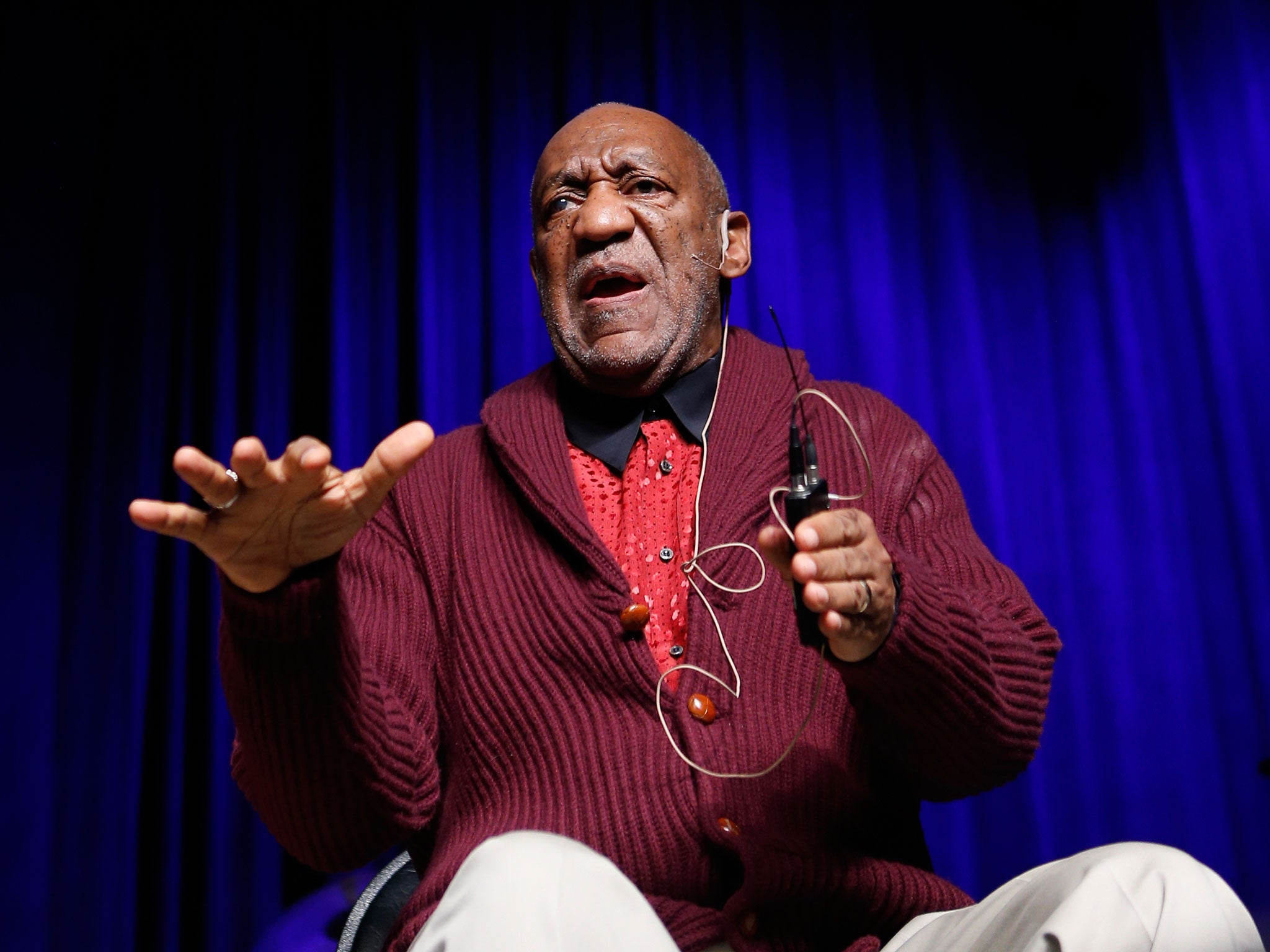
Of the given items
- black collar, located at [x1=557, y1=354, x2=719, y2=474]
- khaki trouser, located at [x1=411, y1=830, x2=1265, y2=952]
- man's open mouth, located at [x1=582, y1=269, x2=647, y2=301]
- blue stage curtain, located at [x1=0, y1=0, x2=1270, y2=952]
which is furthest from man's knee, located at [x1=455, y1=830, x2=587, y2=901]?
blue stage curtain, located at [x1=0, y1=0, x2=1270, y2=952]

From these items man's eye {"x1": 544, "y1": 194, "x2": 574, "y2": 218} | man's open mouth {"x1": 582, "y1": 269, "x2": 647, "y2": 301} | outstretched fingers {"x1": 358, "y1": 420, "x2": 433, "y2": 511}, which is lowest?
outstretched fingers {"x1": 358, "y1": 420, "x2": 433, "y2": 511}

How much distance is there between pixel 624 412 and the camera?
1373mm

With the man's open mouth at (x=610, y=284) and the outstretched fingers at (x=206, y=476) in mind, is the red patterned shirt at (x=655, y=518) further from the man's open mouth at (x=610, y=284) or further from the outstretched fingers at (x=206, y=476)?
the outstretched fingers at (x=206, y=476)

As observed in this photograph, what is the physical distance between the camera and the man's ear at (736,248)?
4.92ft

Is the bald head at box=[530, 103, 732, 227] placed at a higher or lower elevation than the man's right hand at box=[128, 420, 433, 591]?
higher

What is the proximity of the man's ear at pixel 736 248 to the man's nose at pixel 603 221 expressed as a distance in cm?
17

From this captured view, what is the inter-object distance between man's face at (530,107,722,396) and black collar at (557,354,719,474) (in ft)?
0.05

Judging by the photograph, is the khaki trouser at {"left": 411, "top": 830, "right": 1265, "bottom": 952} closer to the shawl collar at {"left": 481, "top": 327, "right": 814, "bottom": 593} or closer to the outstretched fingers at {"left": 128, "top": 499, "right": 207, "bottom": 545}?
the outstretched fingers at {"left": 128, "top": 499, "right": 207, "bottom": 545}

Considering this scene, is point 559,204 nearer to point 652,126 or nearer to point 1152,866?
point 652,126

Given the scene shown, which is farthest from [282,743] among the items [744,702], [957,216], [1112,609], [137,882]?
[957,216]

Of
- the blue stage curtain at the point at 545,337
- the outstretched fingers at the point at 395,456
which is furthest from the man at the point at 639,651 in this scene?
the blue stage curtain at the point at 545,337

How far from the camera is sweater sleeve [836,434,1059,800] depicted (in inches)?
35.8

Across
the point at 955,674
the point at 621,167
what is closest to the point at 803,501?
the point at 955,674

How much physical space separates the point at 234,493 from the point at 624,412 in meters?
0.65
